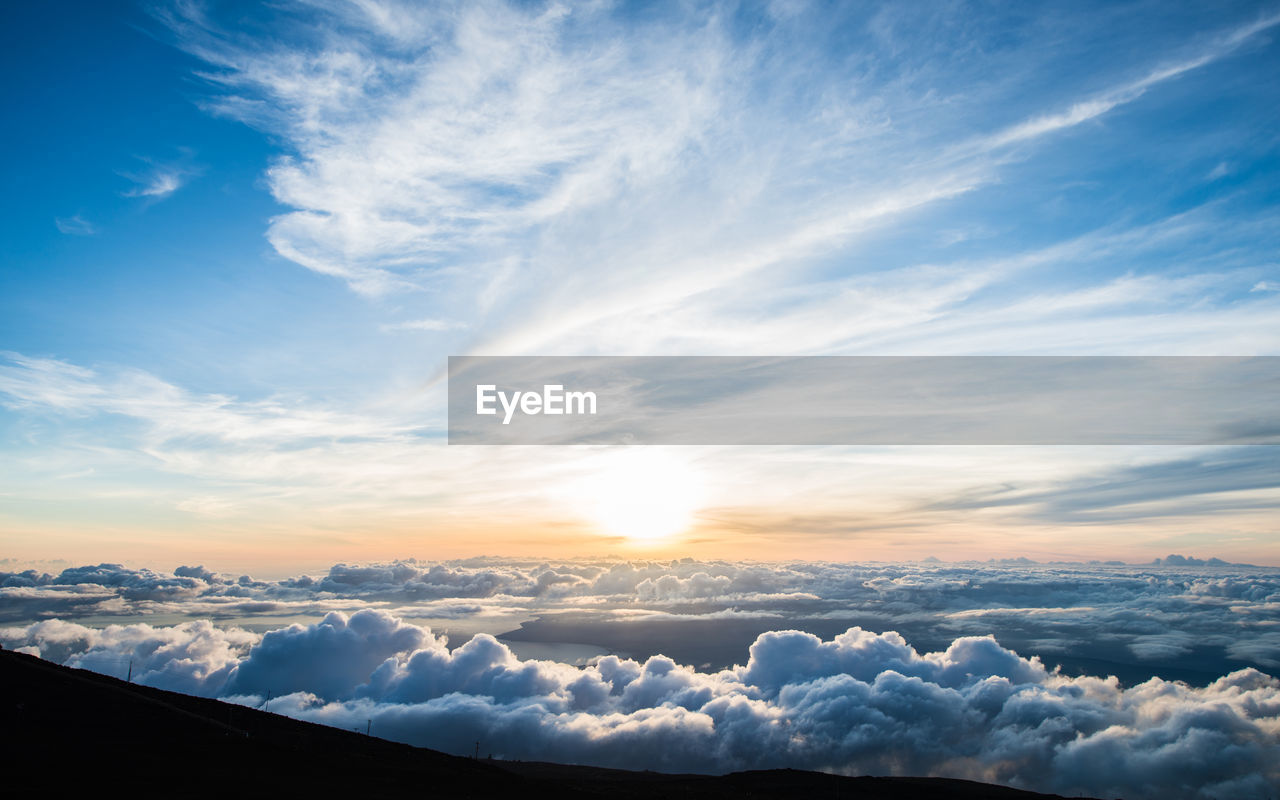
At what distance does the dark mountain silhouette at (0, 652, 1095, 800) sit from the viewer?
255ft

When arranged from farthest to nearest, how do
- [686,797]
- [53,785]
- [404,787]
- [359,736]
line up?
[686,797] < [359,736] < [404,787] < [53,785]

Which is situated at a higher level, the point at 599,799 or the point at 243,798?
the point at 243,798

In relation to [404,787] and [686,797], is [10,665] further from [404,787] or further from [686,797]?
[686,797]

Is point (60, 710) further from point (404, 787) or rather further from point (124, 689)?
point (404, 787)

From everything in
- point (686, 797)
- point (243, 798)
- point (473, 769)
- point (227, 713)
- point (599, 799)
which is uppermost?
point (243, 798)

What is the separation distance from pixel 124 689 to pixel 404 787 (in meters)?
80.5

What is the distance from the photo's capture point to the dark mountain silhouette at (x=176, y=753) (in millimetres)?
77812

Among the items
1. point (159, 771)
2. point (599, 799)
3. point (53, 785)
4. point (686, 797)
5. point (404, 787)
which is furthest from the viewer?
point (686, 797)

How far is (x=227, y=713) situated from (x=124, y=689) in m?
20.5

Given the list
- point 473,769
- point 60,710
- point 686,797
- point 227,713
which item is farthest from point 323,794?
point 686,797

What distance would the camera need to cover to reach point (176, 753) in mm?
93125

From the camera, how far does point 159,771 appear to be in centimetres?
8231

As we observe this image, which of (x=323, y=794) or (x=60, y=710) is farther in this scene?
(x=60, y=710)

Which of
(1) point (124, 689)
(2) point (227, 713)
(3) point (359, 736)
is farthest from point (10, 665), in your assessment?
(3) point (359, 736)
